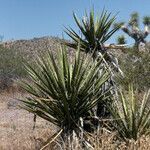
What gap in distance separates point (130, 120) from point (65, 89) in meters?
1.32

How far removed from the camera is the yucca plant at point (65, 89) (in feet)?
30.1

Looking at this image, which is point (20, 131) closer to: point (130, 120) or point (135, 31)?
point (130, 120)

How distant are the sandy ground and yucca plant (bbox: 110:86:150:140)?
1625 millimetres

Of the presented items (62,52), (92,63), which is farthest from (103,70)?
(62,52)

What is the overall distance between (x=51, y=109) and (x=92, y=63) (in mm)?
1157

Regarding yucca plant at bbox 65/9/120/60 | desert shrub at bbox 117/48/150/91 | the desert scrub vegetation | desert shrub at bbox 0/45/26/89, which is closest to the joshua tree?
the desert scrub vegetation

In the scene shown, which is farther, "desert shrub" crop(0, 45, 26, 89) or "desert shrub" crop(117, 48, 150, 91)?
"desert shrub" crop(0, 45, 26, 89)

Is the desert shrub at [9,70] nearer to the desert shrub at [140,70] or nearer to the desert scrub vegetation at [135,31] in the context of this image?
the desert scrub vegetation at [135,31]

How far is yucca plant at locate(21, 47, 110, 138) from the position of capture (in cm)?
918

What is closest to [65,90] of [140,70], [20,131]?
[20,131]

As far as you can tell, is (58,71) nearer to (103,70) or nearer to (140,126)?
(103,70)

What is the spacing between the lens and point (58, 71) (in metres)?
9.24

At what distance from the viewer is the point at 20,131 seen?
14.0 meters

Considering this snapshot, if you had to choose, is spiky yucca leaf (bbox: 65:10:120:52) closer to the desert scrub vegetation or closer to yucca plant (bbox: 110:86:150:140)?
yucca plant (bbox: 110:86:150:140)
